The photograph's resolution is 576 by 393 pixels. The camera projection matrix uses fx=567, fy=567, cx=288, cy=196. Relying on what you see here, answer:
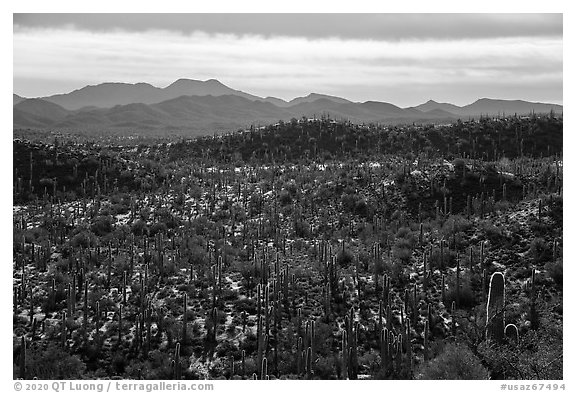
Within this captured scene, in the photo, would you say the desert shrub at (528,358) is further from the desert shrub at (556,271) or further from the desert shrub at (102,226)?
the desert shrub at (102,226)

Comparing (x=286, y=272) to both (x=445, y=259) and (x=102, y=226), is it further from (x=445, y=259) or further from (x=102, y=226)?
A: (x=102, y=226)

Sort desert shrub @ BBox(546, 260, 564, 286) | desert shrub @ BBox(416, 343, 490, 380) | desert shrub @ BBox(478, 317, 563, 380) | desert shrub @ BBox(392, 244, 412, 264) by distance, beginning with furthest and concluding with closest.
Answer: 1. desert shrub @ BBox(392, 244, 412, 264)
2. desert shrub @ BBox(546, 260, 564, 286)
3. desert shrub @ BBox(478, 317, 563, 380)
4. desert shrub @ BBox(416, 343, 490, 380)

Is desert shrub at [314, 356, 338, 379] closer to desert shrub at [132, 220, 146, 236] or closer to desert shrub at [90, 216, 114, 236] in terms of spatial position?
desert shrub at [132, 220, 146, 236]

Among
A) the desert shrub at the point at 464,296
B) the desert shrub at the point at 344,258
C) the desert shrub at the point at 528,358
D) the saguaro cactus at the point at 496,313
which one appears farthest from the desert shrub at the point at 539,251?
the desert shrub at the point at 344,258

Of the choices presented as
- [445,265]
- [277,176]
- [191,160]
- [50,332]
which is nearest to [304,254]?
[445,265]

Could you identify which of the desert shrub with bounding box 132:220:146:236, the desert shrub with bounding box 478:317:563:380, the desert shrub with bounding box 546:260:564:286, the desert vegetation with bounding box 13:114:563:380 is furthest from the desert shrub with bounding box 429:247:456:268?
the desert shrub with bounding box 132:220:146:236

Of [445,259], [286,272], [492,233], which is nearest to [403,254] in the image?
[445,259]
